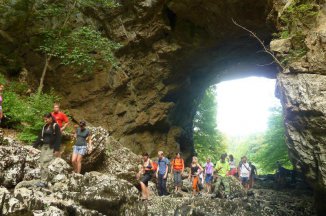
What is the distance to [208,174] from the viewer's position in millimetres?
14172

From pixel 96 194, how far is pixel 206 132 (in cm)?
2411

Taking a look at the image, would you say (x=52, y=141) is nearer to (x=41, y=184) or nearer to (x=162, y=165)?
(x=41, y=184)

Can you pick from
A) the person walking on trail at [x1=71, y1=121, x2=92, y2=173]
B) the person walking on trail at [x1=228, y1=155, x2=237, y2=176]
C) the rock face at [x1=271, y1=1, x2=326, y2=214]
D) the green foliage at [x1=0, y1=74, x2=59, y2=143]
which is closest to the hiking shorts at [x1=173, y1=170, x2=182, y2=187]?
the person walking on trail at [x1=228, y1=155, x2=237, y2=176]

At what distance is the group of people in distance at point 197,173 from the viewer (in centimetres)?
1146

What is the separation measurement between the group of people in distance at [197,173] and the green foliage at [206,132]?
14.1 meters

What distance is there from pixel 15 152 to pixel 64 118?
8.83 ft

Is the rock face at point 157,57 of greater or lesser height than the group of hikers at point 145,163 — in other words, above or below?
above

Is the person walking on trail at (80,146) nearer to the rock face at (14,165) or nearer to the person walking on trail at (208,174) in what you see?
the rock face at (14,165)

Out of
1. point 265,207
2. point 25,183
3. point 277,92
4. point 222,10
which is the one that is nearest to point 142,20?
point 222,10

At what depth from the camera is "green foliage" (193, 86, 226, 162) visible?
30312mm

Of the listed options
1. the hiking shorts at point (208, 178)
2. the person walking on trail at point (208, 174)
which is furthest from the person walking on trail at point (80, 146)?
the hiking shorts at point (208, 178)

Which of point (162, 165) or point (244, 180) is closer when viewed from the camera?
point (162, 165)

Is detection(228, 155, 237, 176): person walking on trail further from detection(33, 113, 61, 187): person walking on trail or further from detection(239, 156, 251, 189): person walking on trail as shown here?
detection(33, 113, 61, 187): person walking on trail

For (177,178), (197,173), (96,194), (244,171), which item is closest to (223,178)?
(197,173)
